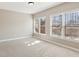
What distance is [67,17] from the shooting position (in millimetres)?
4133

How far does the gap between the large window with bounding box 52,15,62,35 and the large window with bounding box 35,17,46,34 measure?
1060mm

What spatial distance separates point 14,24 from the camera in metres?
5.89

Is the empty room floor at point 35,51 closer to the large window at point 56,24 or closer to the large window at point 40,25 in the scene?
the large window at point 56,24

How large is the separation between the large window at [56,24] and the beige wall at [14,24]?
2438 millimetres

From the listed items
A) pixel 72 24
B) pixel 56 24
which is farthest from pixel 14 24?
pixel 72 24

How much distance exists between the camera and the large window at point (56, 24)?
463 cm

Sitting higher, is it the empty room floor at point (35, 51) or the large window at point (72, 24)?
the large window at point (72, 24)

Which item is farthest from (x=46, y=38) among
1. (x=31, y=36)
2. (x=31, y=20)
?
(x=31, y=20)

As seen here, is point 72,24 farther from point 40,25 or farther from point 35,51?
point 40,25

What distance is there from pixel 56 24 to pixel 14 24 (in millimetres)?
2853

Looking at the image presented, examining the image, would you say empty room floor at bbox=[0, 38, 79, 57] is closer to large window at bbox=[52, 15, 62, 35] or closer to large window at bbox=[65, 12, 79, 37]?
large window at bbox=[65, 12, 79, 37]

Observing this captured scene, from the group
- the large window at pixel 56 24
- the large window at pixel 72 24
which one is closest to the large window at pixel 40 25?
the large window at pixel 56 24

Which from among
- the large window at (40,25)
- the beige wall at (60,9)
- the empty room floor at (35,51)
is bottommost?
the empty room floor at (35,51)

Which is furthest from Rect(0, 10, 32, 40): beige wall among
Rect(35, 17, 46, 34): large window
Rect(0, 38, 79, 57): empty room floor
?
Rect(0, 38, 79, 57): empty room floor
